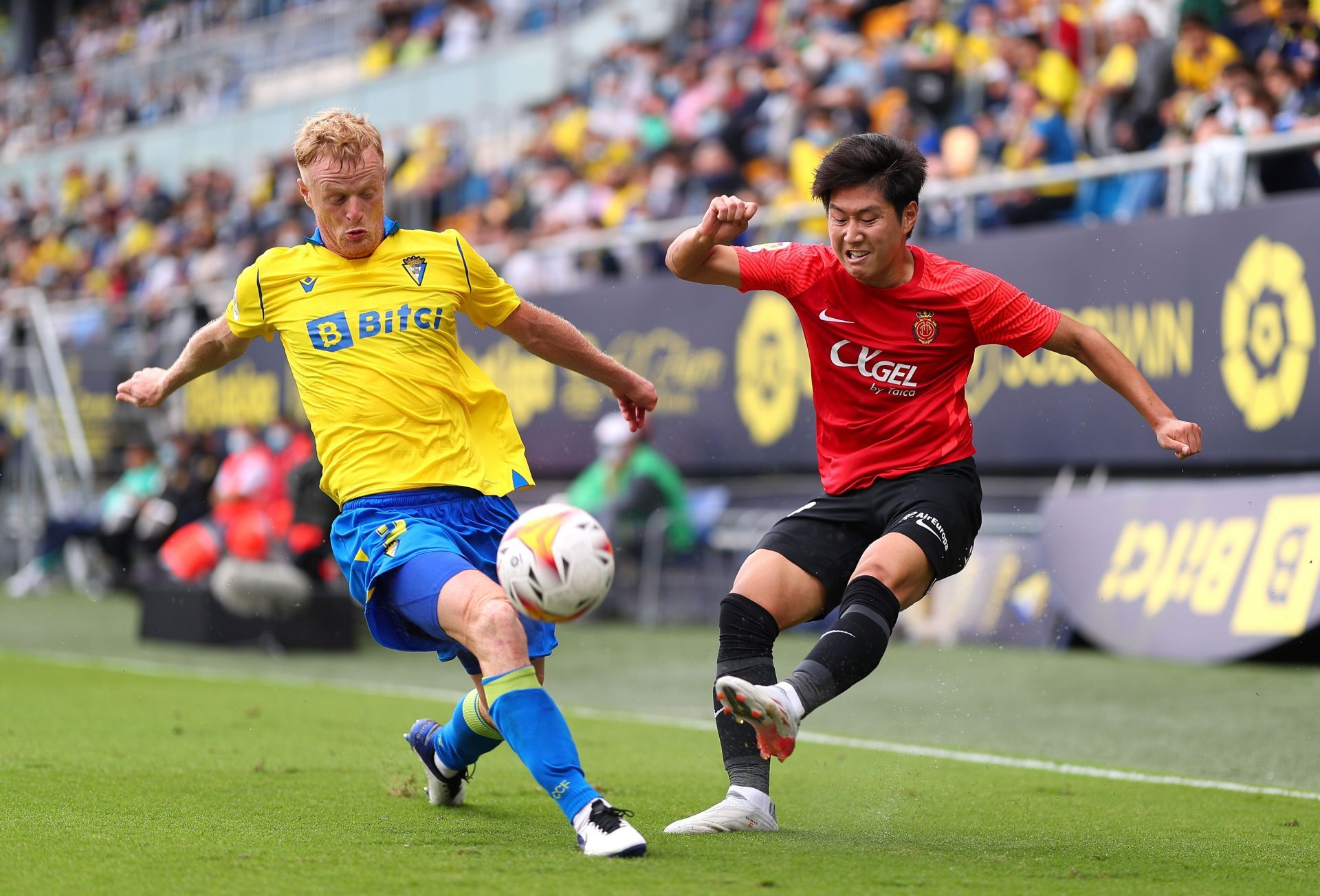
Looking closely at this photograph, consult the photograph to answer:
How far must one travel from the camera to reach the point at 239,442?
55.8 ft

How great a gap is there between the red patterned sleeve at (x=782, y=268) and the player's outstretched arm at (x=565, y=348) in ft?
1.63

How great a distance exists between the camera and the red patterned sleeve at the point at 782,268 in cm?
543

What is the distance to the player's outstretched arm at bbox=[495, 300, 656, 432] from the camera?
17.6ft

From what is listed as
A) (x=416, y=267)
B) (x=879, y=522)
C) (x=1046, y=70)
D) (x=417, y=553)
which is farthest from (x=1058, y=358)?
(x=417, y=553)

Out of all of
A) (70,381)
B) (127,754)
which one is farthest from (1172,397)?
(70,381)

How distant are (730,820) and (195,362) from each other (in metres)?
2.34

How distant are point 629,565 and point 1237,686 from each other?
660 cm

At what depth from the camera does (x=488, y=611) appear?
4.62 metres

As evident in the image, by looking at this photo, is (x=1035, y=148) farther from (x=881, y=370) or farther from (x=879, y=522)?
(x=879, y=522)

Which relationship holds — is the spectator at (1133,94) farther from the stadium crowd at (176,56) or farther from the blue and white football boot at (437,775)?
the stadium crowd at (176,56)

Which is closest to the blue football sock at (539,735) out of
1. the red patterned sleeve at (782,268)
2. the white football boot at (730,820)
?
the white football boot at (730,820)

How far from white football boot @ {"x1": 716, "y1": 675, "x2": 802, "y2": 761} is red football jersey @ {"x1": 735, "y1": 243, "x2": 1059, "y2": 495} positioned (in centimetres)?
114

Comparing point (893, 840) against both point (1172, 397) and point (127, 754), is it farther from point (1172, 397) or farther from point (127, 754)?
point (1172, 397)

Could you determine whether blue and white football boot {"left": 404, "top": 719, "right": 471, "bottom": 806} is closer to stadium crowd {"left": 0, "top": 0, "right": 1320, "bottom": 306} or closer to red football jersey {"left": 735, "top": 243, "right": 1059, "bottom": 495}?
red football jersey {"left": 735, "top": 243, "right": 1059, "bottom": 495}
